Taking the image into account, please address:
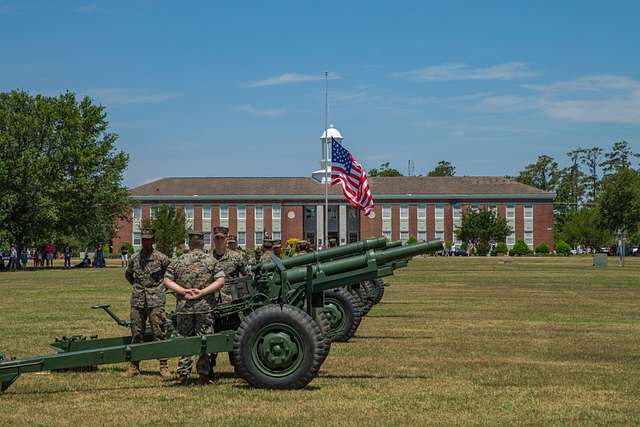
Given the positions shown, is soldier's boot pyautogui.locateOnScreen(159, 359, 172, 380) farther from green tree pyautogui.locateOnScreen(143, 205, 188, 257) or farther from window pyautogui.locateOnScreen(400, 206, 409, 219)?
window pyautogui.locateOnScreen(400, 206, 409, 219)

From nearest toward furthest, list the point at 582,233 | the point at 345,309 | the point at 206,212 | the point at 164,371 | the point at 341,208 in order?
1. the point at 164,371
2. the point at 345,309
3. the point at 582,233
4. the point at 206,212
5. the point at 341,208

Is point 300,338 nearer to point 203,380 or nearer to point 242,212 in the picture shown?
point 203,380

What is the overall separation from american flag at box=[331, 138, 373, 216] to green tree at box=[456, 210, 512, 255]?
2908 inches

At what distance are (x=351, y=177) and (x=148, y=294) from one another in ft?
77.1

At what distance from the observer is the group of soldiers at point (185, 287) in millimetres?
10375

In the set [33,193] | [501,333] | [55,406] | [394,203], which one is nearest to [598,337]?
[501,333]

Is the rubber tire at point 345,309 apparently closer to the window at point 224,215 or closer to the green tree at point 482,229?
the green tree at point 482,229

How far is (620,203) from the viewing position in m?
95.8

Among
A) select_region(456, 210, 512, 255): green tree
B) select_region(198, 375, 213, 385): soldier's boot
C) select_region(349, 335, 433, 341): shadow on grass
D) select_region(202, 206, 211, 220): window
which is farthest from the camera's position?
select_region(202, 206, 211, 220): window

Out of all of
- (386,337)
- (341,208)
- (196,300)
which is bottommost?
(386,337)

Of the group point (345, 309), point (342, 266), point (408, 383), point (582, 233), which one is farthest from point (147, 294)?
point (582, 233)

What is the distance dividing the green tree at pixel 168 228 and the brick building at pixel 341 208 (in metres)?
35.6

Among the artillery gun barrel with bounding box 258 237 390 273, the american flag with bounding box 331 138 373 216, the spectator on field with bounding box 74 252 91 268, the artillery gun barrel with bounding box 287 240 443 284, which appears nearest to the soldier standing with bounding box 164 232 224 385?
the artillery gun barrel with bounding box 287 240 443 284

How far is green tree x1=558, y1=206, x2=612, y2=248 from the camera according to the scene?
114 meters
